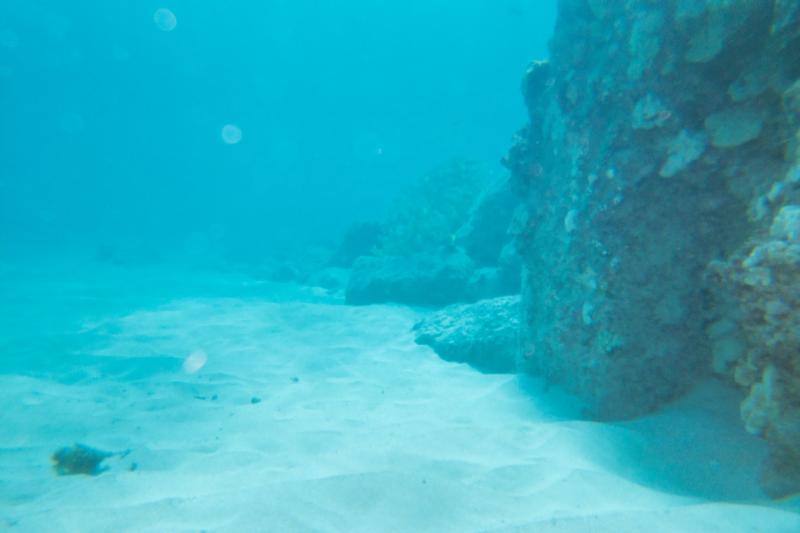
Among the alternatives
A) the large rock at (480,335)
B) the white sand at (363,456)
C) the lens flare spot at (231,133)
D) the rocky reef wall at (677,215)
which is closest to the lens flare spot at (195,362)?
the white sand at (363,456)

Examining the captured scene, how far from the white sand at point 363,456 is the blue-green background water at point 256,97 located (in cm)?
3887

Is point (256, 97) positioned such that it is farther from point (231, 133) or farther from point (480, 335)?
point (480, 335)

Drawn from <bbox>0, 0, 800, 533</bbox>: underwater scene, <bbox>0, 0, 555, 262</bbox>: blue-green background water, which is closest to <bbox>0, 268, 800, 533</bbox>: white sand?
<bbox>0, 0, 800, 533</bbox>: underwater scene

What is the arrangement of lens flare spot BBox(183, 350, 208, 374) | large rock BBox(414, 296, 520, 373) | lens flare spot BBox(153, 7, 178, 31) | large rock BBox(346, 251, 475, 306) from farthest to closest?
lens flare spot BBox(153, 7, 178, 31)
large rock BBox(346, 251, 475, 306)
lens flare spot BBox(183, 350, 208, 374)
large rock BBox(414, 296, 520, 373)

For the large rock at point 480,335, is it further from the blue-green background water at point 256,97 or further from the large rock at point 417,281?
the blue-green background water at point 256,97

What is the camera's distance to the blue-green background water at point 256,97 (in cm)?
6050

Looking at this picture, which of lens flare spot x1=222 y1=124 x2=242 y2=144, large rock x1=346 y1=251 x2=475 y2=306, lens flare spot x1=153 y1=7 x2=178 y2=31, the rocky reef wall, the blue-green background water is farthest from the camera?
lens flare spot x1=222 y1=124 x2=242 y2=144

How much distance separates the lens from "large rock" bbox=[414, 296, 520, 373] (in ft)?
19.0

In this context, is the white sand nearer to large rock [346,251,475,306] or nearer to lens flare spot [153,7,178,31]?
large rock [346,251,475,306]

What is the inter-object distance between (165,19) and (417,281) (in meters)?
82.9

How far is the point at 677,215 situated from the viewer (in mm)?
3330

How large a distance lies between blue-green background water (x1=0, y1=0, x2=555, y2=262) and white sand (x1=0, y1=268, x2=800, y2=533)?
128ft

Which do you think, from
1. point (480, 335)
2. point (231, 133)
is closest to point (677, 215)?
point (480, 335)

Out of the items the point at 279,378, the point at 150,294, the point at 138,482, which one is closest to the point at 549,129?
the point at 279,378
